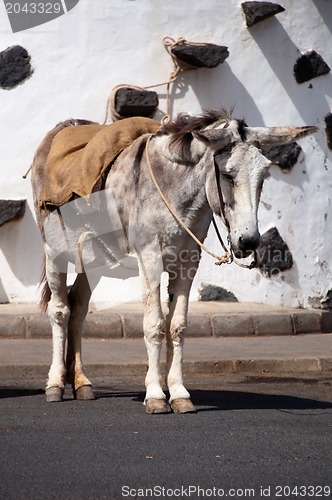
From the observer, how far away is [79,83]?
38.6 ft

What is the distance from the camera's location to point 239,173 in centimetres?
678

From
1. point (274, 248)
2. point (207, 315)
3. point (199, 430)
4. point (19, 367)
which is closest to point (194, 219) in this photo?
point (199, 430)

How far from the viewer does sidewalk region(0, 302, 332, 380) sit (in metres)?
9.55

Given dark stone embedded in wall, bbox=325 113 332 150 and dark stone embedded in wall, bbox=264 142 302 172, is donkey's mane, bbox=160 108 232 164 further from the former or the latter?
dark stone embedded in wall, bbox=325 113 332 150

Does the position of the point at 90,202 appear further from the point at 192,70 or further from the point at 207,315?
the point at 192,70

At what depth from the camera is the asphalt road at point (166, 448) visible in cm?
509

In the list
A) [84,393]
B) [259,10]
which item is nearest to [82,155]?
[84,393]

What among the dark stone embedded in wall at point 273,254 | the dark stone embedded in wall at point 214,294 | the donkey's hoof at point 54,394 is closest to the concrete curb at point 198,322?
the dark stone embedded in wall at point 214,294

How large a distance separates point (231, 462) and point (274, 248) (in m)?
6.49

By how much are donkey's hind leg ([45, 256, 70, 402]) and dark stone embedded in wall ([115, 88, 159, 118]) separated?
362cm

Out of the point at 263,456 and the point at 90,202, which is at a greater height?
the point at 90,202

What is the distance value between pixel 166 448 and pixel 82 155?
2.71 m

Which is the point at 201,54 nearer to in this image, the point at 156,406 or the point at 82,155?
the point at 82,155

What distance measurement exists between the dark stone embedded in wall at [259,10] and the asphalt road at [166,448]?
A: 506 cm
